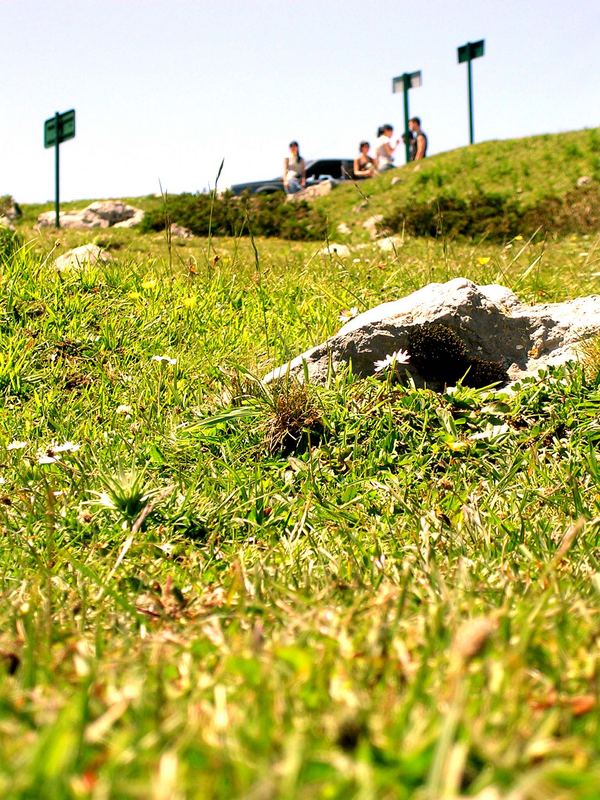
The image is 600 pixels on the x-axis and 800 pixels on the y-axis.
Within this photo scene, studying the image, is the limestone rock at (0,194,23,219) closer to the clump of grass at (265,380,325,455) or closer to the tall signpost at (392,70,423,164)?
the tall signpost at (392,70,423,164)

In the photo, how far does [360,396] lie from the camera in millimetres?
4438

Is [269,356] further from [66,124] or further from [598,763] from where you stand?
[66,124]

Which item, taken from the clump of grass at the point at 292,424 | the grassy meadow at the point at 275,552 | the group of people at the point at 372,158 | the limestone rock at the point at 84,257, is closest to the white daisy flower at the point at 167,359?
the grassy meadow at the point at 275,552

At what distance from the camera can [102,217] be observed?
22.8 metres

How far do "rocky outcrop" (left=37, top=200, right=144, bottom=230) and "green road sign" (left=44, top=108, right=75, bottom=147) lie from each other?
419 cm

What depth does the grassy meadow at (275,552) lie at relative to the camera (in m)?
0.94

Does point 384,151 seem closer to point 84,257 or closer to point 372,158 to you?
point 372,158

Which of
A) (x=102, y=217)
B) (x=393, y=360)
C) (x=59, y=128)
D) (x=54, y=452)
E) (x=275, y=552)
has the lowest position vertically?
(x=275, y=552)

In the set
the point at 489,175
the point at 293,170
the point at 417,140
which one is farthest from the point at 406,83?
the point at 489,175

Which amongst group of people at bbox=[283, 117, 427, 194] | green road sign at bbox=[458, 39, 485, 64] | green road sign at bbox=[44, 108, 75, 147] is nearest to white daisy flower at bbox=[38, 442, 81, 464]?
green road sign at bbox=[44, 108, 75, 147]

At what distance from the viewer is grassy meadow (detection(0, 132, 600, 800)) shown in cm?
94

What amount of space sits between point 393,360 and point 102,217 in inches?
778

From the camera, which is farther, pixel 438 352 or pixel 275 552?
pixel 438 352

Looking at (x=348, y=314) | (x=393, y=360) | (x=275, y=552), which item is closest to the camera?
(x=275, y=552)
